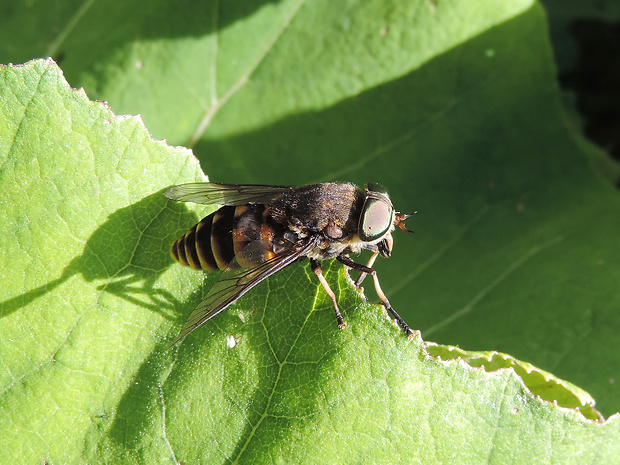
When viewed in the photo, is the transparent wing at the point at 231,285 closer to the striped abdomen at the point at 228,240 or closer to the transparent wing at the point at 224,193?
the striped abdomen at the point at 228,240

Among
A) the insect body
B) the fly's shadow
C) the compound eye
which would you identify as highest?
the fly's shadow

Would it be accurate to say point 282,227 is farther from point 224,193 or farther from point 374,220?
point 374,220

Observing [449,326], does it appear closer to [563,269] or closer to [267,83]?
[563,269]

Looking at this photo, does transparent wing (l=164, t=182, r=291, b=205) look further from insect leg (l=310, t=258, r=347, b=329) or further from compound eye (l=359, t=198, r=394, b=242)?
insect leg (l=310, t=258, r=347, b=329)

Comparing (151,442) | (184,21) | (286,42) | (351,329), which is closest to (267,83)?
(286,42)

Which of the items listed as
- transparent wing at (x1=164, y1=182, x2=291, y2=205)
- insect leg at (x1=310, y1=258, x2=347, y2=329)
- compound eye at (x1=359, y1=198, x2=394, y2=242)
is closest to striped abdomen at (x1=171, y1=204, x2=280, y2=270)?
transparent wing at (x1=164, y1=182, x2=291, y2=205)

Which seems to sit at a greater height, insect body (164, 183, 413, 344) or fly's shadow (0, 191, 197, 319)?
fly's shadow (0, 191, 197, 319)

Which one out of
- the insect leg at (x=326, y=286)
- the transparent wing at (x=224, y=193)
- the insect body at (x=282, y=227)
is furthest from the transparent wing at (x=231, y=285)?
the transparent wing at (x=224, y=193)

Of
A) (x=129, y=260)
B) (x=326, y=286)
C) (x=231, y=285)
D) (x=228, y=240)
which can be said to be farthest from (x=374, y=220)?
(x=129, y=260)
